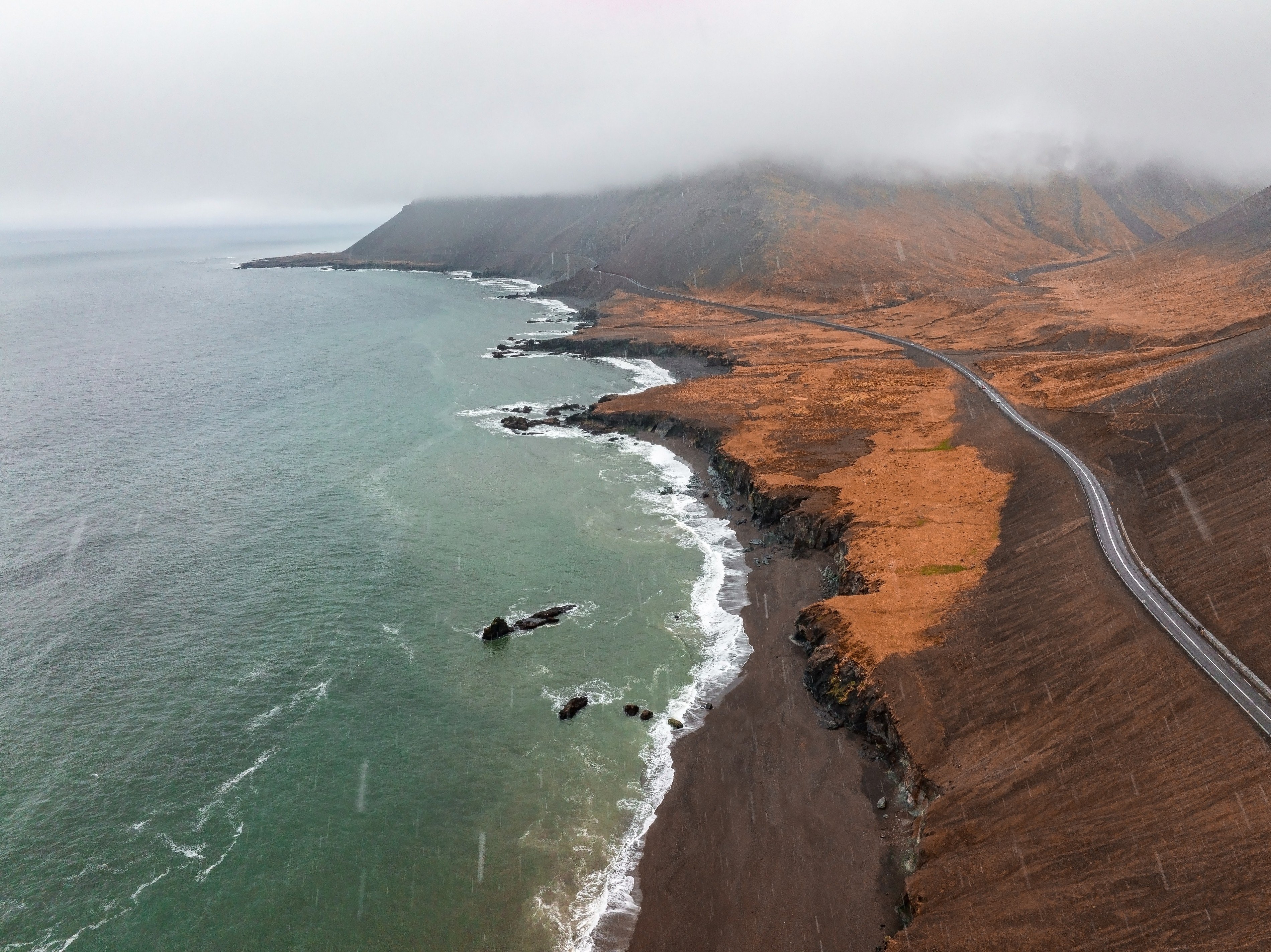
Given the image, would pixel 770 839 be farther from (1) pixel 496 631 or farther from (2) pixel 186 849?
(2) pixel 186 849

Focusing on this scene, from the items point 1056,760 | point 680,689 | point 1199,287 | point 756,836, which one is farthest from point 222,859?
point 1199,287

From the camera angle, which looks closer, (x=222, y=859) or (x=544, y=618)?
(x=222, y=859)

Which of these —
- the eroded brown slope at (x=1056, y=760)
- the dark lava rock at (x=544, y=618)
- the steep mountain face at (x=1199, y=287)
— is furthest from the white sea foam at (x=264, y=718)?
the steep mountain face at (x=1199, y=287)

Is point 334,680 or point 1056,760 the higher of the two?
point 1056,760

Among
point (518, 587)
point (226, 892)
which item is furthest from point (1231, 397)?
point (226, 892)

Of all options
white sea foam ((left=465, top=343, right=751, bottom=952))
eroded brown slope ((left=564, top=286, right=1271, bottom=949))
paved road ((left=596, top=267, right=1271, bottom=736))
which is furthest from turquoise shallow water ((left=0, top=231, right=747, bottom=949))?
paved road ((left=596, top=267, right=1271, bottom=736))

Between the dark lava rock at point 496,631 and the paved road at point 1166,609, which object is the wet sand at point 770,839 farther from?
the paved road at point 1166,609

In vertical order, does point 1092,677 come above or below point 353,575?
above

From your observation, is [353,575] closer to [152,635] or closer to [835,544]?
[152,635]
